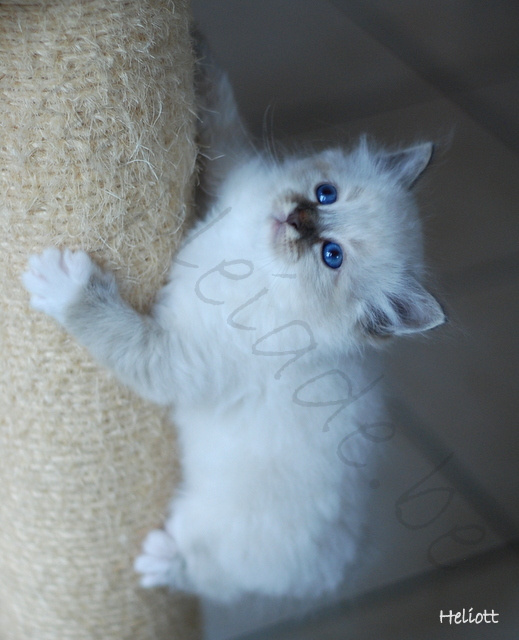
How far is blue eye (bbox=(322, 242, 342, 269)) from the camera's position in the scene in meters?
0.75

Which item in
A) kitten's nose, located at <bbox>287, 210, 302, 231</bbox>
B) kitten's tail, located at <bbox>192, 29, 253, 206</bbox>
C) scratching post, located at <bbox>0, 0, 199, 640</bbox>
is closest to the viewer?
scratching post, located at <bbox>0, 0, 199, 640</bbox>

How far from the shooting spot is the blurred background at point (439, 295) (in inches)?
29.1

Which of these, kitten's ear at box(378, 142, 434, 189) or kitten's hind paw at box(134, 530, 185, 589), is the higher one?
kitten's ear at box(378, 142, 434, 189)

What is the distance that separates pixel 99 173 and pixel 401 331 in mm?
423

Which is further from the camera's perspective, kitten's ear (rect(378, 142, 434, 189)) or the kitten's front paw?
kitten's ear (rect(378, 142, 434, 189))

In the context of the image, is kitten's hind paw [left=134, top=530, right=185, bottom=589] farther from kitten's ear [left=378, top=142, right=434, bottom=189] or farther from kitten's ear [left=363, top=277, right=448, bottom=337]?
kitten's ear [left=378, top=142, right=434, bottom=189]

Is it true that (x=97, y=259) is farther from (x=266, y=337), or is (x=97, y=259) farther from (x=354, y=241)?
(x=354, y=241)

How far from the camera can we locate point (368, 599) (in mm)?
825

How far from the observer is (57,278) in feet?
2.20

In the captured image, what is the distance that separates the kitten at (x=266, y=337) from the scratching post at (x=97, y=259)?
4 centimetres

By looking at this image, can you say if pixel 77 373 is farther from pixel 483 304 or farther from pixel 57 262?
pixel 483 304

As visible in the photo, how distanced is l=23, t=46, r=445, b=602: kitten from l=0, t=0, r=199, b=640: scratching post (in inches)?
1.6
